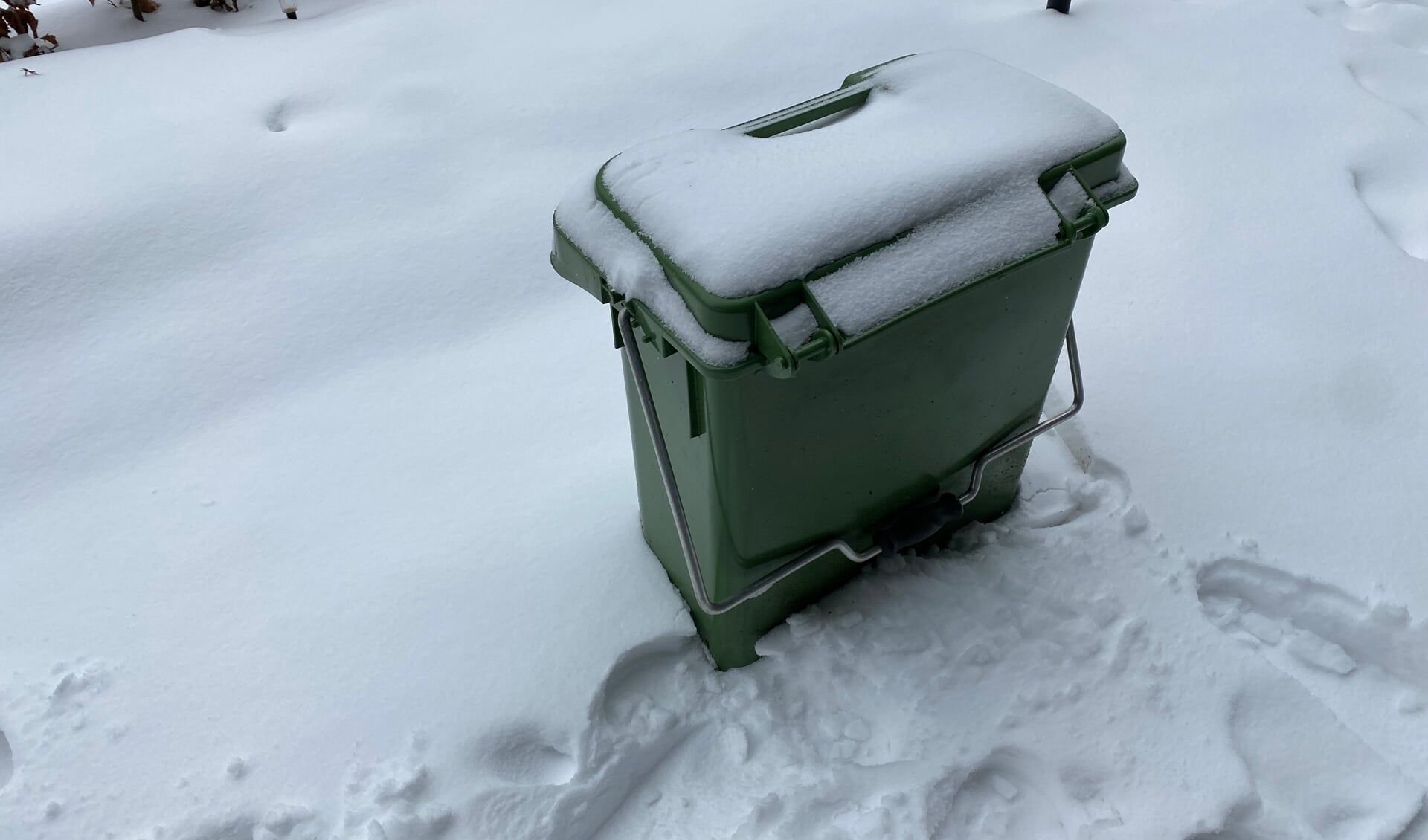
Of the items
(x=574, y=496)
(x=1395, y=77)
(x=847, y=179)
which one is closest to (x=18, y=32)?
(x=574, y=496)

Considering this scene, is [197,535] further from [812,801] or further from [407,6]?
[407,6]

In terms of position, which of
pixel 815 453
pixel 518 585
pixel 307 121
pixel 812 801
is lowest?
pixel 812 801

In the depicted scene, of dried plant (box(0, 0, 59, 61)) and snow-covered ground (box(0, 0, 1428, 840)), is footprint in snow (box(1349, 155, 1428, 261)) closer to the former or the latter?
snow-covered ground (box(0, 0, 1428, 840))

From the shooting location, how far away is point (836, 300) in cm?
99

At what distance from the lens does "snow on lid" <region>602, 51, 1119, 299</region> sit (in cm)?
98

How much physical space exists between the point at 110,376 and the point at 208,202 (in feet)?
1.76

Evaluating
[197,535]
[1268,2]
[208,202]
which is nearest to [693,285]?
[197,535]

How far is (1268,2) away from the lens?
2.91m

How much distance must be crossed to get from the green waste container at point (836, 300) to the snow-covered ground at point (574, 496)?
279 millimetres

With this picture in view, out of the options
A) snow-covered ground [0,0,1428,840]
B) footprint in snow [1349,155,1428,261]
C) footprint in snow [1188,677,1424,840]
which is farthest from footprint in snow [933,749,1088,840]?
footprint in snow [1349,155,1428,261]

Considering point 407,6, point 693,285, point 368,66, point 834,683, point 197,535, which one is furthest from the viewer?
point 407,6

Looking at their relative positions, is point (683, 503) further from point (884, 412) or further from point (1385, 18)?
point (1385, 18)

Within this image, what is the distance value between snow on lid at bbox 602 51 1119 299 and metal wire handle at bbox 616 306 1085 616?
16 centimetres

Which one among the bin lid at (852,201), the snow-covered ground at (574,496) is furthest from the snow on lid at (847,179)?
the snow-covered ground at (574,496)
